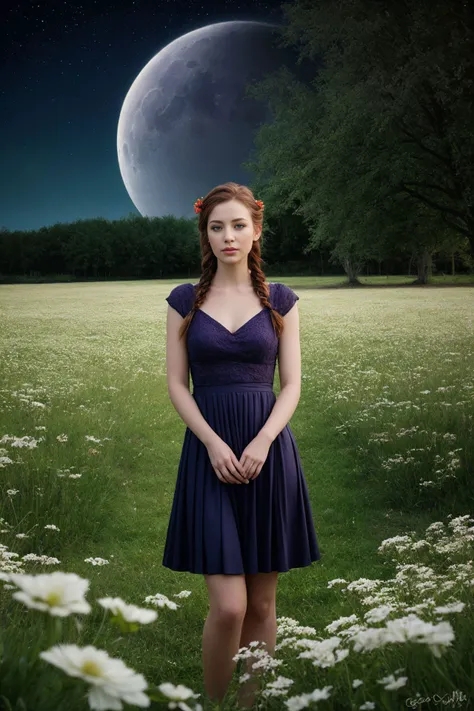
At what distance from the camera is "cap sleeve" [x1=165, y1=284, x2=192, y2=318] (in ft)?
10.9

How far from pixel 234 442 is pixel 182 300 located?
68 centimetres

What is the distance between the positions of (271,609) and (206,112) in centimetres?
2218

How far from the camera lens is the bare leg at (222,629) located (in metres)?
2.96

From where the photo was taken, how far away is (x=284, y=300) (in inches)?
132

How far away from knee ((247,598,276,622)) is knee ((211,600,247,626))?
263 mm

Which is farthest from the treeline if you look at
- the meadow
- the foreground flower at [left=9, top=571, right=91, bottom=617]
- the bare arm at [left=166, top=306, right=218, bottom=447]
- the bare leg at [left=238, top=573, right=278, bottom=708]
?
the foreground flower at [left=9, top=571, right=91, bottom=617]

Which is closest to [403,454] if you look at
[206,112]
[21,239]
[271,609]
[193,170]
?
[271,609]

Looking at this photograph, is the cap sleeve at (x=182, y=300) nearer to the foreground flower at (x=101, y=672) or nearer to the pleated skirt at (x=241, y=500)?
the pleated skirt at (x=241, y=500)

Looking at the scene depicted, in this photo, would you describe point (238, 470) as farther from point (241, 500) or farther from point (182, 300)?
point (182, 300)

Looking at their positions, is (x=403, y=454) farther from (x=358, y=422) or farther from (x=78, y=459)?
(x=78, y=459)

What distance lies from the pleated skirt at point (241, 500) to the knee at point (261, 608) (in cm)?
17
